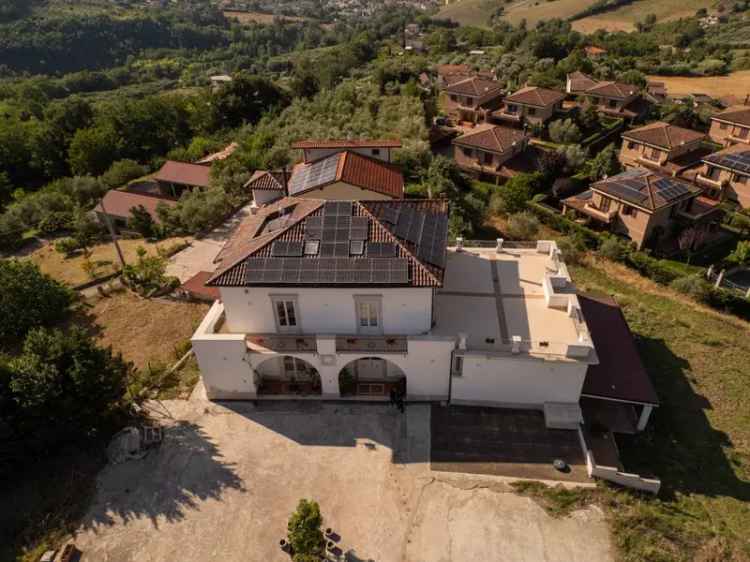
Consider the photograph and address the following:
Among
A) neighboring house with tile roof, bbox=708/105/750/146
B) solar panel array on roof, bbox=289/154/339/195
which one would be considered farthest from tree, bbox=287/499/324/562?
neighboring house with tile roof, bbox=708/105/750/146

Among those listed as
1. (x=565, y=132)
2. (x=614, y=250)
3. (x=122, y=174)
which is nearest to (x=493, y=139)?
(x=565, y=132)

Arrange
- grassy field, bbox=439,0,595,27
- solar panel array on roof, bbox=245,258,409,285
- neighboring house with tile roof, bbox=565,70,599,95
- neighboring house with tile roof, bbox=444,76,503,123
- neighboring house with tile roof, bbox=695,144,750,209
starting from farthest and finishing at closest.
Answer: grassy field, bbox=439,0,595,27 < neighboring house with tile roof, bbox=565,70,599,95 < neighboring house with tile roof, bbox=444,76,503,123 < neighboring house with tile roof, bbox=695,144,750,209 < solar panel array on roof, bbox=245,258,409,285

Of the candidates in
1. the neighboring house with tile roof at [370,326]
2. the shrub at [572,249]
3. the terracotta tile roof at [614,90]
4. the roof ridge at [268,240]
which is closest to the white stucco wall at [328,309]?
the neighboring house with tile roof at [370,326]

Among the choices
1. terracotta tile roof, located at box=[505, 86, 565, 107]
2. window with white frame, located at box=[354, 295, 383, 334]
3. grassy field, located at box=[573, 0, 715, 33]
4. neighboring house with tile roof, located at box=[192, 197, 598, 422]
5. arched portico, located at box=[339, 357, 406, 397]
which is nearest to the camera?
neighboring house with tile roof, located at box=[192, 197, 598, 422]

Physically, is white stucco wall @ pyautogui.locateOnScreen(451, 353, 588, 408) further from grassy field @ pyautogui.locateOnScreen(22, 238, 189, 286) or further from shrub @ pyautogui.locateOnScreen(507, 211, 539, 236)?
grassy field @ pyautogui.locateOnScreen(22, 238, 189, 286)

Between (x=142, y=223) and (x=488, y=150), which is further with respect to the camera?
(x=488, y=150)

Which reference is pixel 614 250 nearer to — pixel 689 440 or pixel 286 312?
pixel 689 440
